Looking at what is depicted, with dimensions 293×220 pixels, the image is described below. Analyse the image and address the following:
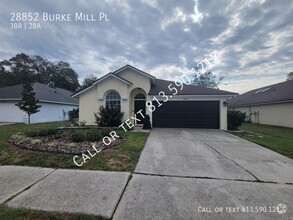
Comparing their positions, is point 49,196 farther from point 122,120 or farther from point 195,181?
point 122,120

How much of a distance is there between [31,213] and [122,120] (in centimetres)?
996

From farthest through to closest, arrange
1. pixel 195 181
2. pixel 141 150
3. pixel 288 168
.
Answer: pixel 141 150
pixel 288 168
pixel 195 181

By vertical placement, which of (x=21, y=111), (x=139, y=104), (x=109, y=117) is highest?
(x=139, y=104)

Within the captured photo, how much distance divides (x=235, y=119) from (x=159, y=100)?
20.5 feet

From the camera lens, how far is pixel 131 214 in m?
2.45

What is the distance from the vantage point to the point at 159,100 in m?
12.7

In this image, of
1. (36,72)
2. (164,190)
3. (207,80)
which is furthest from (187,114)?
(36,72)

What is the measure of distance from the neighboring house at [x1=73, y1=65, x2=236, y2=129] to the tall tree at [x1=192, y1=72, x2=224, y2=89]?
26.4 meters

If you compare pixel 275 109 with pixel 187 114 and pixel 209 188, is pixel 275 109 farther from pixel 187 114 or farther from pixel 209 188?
pixel 209 188

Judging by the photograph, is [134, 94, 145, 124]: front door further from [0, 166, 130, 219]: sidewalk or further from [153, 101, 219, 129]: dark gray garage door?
[0, 166, 130, 219]: sidewalk

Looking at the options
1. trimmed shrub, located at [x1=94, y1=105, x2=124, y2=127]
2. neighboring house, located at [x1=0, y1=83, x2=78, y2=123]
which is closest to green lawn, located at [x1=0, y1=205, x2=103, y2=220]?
trimmed shrub, located at [x1=94, y1=105, x2=124, y2=127]

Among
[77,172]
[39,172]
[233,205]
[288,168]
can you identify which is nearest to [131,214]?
[233,205]

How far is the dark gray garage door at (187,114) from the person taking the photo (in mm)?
12242

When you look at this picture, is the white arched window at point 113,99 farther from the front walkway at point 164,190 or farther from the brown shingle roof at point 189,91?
the front walkway at point 164,190
